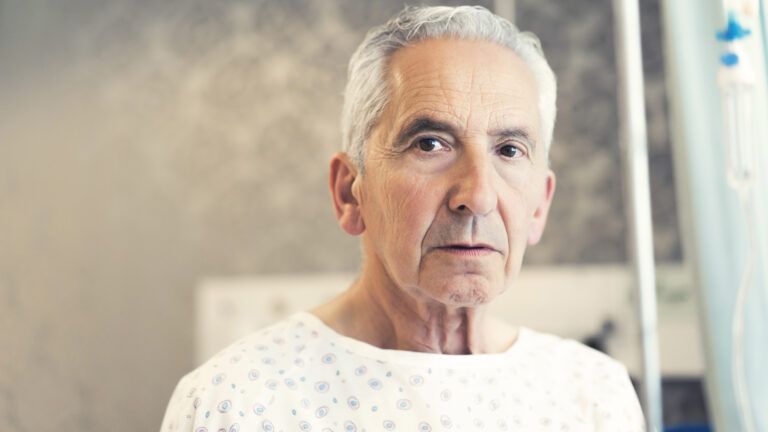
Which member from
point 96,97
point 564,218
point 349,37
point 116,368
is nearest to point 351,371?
point 116,368

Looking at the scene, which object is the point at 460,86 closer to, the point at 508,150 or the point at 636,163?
the point at 508,150

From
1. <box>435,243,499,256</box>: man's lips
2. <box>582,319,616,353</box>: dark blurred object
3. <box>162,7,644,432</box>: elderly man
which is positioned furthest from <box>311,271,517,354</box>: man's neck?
<box>582,319,616,353</box>: dark blurred object

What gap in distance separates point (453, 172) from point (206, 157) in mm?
2125

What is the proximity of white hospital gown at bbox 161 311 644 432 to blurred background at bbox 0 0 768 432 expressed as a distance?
1.13m

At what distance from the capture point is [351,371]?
1.14m

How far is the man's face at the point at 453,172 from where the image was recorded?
105cm

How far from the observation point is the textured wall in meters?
2.33

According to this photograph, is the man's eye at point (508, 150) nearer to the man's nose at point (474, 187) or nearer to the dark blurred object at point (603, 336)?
the man's nose at point (474, 187)

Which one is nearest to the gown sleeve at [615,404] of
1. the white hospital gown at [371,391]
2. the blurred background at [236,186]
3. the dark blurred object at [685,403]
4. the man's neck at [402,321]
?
the white hospital gown at [371,391]

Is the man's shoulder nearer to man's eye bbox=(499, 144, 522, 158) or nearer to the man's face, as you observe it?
the man's face

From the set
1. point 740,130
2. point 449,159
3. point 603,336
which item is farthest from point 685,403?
point 449,159

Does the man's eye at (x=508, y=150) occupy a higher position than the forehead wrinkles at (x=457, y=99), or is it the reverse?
the forehead wrinkles at (x=457, y=99)

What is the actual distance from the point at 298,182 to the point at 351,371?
2.00 meters

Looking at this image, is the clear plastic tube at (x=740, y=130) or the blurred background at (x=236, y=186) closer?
the clear plastic tube at (x=740, y=130)
